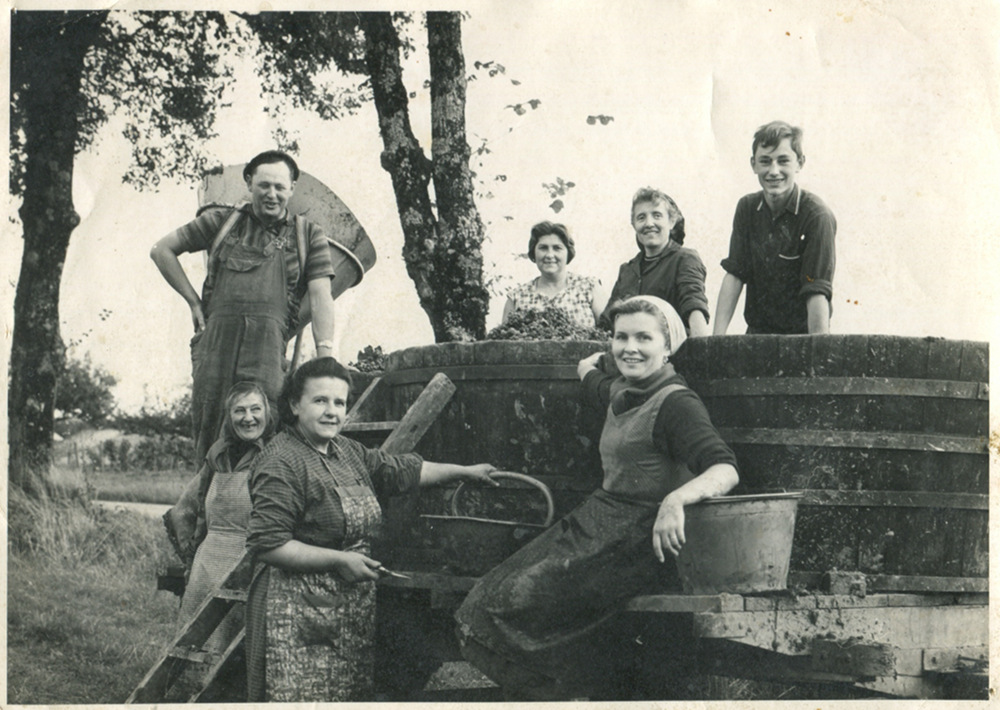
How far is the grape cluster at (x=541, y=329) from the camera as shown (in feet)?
15.4

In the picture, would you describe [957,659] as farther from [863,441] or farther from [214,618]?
[214,618]

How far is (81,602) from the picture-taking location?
5.52 metres

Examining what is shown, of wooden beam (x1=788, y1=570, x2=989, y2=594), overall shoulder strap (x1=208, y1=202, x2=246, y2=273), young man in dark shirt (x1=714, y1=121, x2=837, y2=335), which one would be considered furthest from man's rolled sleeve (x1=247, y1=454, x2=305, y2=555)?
young man in dark shirt (x1=714, y1=121, x2=837, y2=335)

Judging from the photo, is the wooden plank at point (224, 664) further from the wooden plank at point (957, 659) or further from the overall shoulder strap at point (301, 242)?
the wooden plank at point (957, 659)

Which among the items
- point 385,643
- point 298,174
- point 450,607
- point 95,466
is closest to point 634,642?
point 450,607

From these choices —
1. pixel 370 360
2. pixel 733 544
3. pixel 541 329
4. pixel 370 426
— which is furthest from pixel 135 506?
pixel 733 544

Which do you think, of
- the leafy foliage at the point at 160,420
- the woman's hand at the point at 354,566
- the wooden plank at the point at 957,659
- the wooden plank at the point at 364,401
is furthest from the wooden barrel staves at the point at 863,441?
the leafy foliage at the point at 160,420

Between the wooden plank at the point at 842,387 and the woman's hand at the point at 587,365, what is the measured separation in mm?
442

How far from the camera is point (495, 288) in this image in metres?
6.68

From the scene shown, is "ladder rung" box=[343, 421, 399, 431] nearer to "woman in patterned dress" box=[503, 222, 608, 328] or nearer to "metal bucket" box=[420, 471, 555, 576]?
"metal bucket" box=[420, 471, 555, 576]

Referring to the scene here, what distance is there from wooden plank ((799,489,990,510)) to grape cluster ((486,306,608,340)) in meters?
1.32

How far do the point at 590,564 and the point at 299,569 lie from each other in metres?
1.00

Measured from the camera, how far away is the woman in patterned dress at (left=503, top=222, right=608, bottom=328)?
567 centimetres

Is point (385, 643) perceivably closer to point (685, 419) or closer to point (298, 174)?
point (685, 419)
